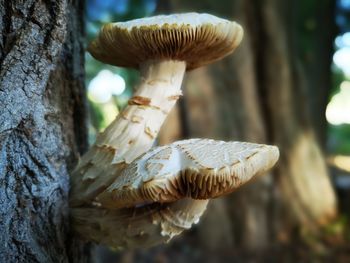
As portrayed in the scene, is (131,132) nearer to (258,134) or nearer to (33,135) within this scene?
(33,135)

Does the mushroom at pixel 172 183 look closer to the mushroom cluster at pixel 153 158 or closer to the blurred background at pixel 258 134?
the mushroom cluster at pixel 153 158

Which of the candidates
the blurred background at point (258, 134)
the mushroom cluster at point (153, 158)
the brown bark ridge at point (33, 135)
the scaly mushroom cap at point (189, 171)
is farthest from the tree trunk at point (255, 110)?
the scaly mushroom cap at point (189, 171)

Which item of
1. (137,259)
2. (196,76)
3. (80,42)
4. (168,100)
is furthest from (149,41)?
(137,259)

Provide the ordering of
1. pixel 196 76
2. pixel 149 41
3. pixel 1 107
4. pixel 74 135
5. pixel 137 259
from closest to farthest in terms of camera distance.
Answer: pixel 1 107 < pixel 149 41 < pixel 74 135 < pixel 196 76 < pixel 137 259

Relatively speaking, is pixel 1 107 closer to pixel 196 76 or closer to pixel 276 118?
pixel 196 76

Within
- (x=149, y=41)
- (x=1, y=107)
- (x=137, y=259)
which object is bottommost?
(x=137, y=259)

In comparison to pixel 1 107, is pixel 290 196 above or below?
below

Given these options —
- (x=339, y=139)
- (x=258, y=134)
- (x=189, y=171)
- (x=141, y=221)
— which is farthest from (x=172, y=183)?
(x=339, y=139)
